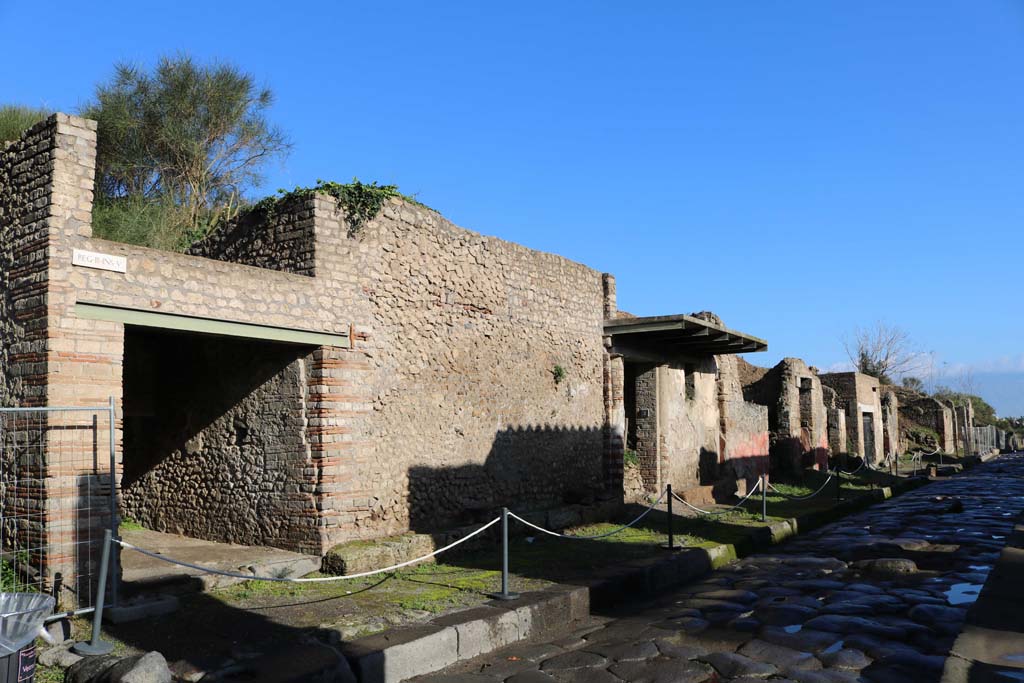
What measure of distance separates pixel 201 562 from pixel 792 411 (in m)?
16.3

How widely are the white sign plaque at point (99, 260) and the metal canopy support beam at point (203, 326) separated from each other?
0.33m

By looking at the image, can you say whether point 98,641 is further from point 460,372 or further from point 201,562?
point 460,372

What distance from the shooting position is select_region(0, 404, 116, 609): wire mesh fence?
20.0 feet

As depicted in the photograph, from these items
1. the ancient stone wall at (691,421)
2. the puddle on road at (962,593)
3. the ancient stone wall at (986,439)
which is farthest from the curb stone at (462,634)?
the ancient stone wall at (986,439)

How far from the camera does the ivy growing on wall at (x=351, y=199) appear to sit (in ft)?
28.1

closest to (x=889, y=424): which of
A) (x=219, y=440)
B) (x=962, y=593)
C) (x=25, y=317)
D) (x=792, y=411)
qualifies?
(x=792, y=411)

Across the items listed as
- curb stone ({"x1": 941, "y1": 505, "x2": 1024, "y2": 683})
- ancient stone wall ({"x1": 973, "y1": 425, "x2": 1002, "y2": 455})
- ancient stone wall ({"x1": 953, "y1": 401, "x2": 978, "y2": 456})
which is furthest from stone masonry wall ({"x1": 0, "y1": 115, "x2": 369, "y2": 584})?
ancient stone wall ({"x1": 973, "y1": 425, "x2": 1002, "y2": 455})

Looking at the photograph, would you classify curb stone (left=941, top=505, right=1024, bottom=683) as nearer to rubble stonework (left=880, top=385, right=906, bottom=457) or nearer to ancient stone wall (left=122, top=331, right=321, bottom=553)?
ancient stone wall (left=122, top=331, right=321, bottom=553)

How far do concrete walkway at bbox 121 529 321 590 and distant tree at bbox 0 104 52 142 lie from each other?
13280 mm

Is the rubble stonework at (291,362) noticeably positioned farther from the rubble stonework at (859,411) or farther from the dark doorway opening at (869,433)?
the dark doorway opening at (869,433)

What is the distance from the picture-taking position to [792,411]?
20.2 m

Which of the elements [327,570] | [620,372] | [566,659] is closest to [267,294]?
[327,570]

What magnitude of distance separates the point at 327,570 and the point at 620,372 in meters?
6.79

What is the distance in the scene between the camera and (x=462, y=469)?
983 cm
